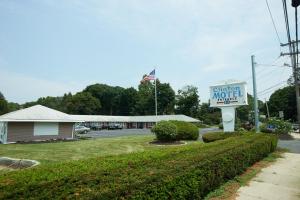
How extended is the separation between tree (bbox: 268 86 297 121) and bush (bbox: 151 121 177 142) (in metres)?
63.6

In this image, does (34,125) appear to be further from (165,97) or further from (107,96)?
(107,96)

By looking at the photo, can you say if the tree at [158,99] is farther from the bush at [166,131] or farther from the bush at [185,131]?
the bush at [166,131]

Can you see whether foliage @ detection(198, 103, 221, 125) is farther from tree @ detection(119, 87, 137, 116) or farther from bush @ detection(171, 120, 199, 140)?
bush @ detection(171, 120, 199, 140)

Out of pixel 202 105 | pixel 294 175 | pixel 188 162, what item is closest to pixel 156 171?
pixel 188 162

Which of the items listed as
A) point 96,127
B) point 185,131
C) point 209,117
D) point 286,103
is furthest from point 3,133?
point 286,103

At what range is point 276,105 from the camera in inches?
3083

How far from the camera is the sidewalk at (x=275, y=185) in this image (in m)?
7.15

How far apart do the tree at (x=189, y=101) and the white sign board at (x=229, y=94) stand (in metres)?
69.9

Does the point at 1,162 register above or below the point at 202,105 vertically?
below

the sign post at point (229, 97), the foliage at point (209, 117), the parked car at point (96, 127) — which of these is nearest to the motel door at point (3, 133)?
the sign post at point (229, 97)

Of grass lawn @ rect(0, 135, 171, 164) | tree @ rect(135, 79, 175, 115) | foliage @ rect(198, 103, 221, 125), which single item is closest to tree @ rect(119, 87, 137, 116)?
tree @ rect(135, 79, 175, 115)

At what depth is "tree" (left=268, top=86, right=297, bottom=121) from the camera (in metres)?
75.4

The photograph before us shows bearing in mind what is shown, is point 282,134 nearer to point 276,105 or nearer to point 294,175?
point 294,175

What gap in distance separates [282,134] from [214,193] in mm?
22752
